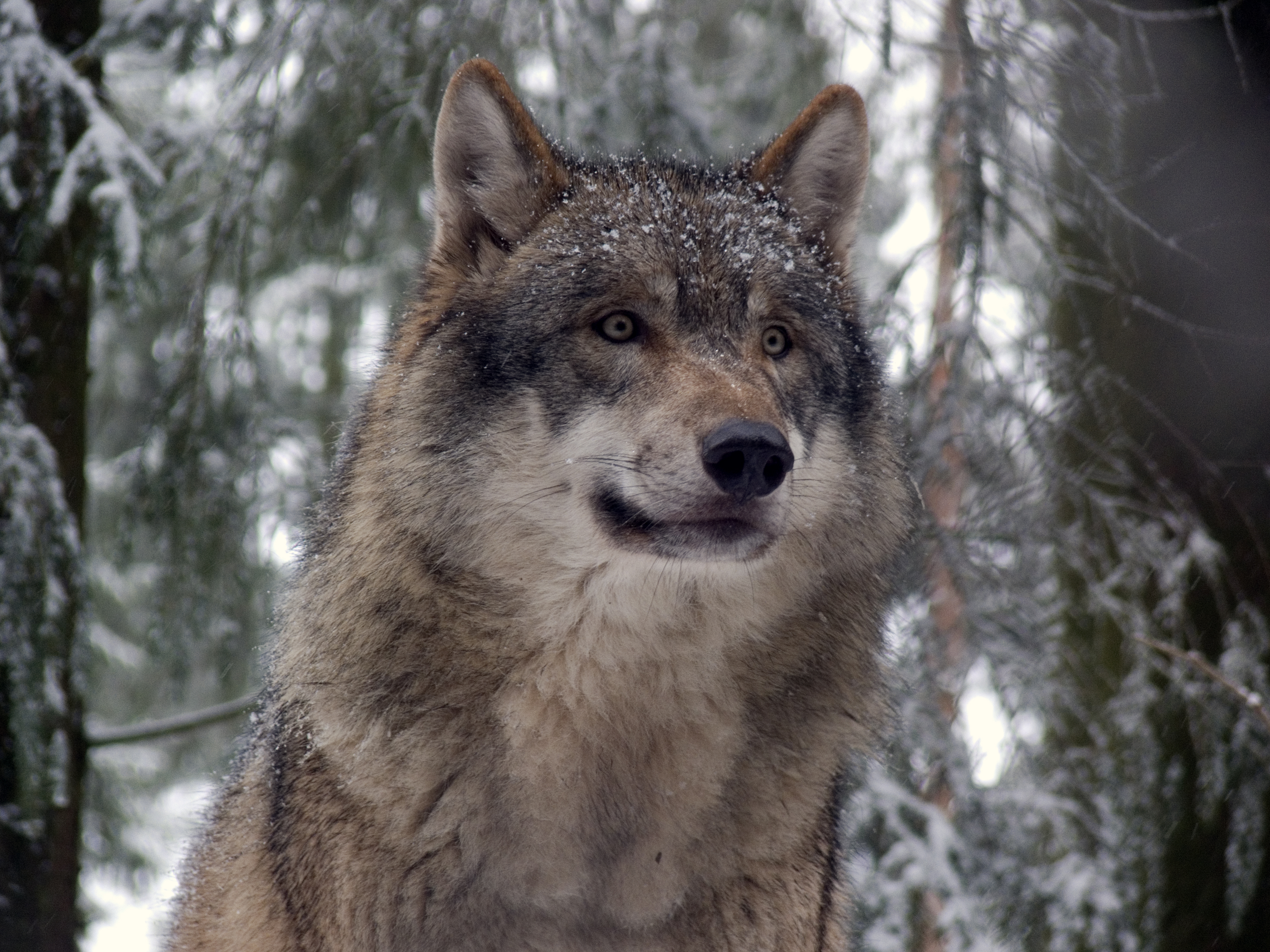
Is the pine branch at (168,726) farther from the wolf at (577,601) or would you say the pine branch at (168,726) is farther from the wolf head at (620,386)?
the wolf head at (620,386)

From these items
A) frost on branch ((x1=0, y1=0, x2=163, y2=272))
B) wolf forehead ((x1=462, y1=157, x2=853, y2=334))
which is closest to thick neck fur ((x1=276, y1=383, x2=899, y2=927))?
wolf forehead ((x1=462, y1=157, x2=853, y2=334))

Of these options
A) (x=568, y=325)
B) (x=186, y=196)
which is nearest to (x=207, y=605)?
(x=186, y=196)

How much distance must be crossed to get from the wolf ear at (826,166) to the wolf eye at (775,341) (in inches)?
21.0

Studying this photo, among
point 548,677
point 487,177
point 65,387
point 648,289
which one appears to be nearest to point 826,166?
point 648,289

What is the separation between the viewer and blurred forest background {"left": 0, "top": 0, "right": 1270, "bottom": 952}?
3824 millimetres

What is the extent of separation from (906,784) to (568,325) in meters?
2.73

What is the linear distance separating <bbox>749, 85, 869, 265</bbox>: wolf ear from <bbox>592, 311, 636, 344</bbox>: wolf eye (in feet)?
2.57

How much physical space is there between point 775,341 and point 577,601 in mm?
854

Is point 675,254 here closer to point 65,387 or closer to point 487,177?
point 487,177

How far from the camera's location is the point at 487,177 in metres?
2.92

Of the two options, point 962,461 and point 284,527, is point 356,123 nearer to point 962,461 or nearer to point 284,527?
point 284,527

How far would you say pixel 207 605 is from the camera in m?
4.63

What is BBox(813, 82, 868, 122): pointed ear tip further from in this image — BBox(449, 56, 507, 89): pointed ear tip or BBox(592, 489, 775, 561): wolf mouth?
BBox(592, 489, 775, 561): wolf mouth

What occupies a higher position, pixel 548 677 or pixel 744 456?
pixel 744 456
